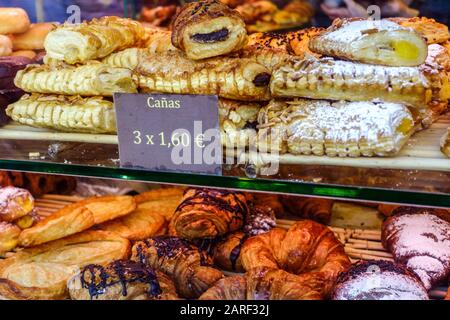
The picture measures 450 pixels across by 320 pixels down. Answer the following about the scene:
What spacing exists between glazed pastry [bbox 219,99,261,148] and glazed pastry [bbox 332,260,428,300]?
0.43 m

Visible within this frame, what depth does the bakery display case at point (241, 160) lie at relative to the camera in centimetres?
130

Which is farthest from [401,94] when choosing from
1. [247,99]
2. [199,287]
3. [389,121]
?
[199,287]

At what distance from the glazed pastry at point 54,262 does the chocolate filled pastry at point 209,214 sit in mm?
220

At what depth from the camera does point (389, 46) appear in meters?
1.30

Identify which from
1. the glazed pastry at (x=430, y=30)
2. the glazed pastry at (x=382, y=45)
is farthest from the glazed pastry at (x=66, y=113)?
the glazed pastry at (x=430, y=30)

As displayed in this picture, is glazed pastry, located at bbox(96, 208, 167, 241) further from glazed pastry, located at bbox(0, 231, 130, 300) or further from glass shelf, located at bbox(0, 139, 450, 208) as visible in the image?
glass shelf, located at bbox(0, 139, 450, 208)

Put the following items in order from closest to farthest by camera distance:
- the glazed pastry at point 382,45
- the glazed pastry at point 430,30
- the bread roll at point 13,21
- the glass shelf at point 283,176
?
the glass shelf at point 283,176 → the glazed pastry at point 382,45 → the glazed pastry at point 430,30 → the bread roll at point 13,21

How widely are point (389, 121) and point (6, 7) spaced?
5.63 feet

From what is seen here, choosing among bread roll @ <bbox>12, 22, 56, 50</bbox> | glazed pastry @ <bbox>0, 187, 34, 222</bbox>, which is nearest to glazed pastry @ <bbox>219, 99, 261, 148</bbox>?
glazed pastry @ <bbox>0, 187, 34, 222</bbox>

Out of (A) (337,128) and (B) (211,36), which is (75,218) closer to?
(B) (211,36)

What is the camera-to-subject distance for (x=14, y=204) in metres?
1.89

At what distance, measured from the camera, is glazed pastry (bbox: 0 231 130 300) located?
62.9 inches

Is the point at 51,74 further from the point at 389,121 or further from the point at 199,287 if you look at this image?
the point at 389,121

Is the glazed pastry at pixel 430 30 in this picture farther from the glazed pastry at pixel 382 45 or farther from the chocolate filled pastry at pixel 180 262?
the chocolate filled pastry at pixel 180 262
